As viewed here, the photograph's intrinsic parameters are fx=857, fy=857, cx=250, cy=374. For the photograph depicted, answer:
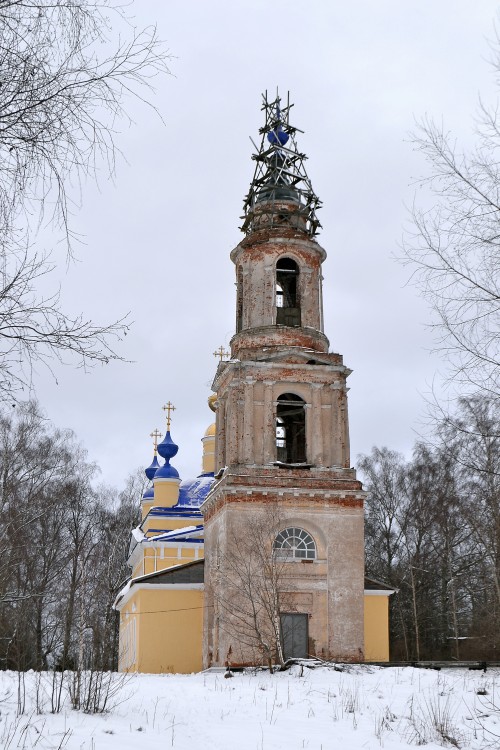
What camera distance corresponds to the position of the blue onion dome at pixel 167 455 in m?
33.8

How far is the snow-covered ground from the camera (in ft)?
24.0

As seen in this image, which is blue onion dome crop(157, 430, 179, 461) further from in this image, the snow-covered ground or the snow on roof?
the snow-covered ground

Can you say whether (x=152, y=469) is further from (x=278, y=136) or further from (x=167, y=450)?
(x=278, y=136)

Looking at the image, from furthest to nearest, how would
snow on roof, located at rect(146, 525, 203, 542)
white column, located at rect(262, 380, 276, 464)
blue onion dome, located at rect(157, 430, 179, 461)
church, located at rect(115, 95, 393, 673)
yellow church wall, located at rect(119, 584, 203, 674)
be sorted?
blue onion dome, located at rect(157, 430, 179, 461), snow on roof, located at rect(146, 525, 203, 542), yellow church wall, located at rect(119, 584, 203, 674), white column, located at rect(262, 380, 276, 464), church, located at rect(115, 95, 393, 673)

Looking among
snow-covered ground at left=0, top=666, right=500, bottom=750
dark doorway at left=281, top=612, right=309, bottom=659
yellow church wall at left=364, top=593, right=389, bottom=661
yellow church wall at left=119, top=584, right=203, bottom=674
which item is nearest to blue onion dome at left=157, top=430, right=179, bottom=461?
yellow church wall at left=119, top=584, right=203, bottom=674

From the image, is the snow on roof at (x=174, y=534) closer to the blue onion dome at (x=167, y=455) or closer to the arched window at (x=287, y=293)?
the blue onion dome at (x=167, y=455)

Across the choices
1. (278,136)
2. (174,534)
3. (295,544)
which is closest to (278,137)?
(278,136)

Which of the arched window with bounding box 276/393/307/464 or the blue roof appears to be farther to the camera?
the blue roof

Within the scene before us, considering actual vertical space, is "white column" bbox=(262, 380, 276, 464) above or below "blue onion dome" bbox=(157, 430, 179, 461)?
below

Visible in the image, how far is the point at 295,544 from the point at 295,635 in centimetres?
213

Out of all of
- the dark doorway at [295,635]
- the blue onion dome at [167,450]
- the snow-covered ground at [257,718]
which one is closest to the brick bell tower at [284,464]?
the dark doorway at [295,635]

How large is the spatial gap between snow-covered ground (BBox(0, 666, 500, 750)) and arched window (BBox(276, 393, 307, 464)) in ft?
31.9

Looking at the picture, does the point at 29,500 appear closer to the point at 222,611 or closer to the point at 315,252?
the point at 222,611

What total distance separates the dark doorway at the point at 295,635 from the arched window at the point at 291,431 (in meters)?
4.09
